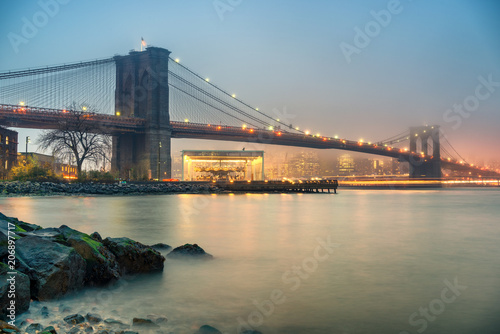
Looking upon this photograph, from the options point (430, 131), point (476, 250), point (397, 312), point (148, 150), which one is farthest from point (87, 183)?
point (430, 131)

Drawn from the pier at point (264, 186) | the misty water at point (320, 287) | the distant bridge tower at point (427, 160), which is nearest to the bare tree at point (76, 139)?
the pier at point (264, 186)

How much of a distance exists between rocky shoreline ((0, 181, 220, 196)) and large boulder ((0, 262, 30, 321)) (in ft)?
125

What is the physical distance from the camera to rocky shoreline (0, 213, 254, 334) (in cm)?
546

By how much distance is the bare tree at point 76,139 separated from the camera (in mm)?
48000

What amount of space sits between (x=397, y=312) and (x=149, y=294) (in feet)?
13.8

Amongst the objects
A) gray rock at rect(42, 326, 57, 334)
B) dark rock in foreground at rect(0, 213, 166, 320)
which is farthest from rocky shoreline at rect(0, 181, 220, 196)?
gray rock at rect(42, 326, 57, 334)

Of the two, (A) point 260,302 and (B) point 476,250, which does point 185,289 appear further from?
(B) point 476,250

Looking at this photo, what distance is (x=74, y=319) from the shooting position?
222 inches

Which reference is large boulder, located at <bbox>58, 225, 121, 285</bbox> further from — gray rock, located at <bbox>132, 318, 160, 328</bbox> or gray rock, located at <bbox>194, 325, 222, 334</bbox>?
gray rock, located at <bbox>194, 325, 222, 334</bbox>

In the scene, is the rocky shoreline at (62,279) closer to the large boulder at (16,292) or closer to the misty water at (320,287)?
the large boulder at (16,292)

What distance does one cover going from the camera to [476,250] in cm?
1302

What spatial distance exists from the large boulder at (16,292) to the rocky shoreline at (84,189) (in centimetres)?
3825

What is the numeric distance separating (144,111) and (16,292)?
63499mm

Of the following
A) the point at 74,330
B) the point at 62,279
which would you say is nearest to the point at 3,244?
the point at 62,279
